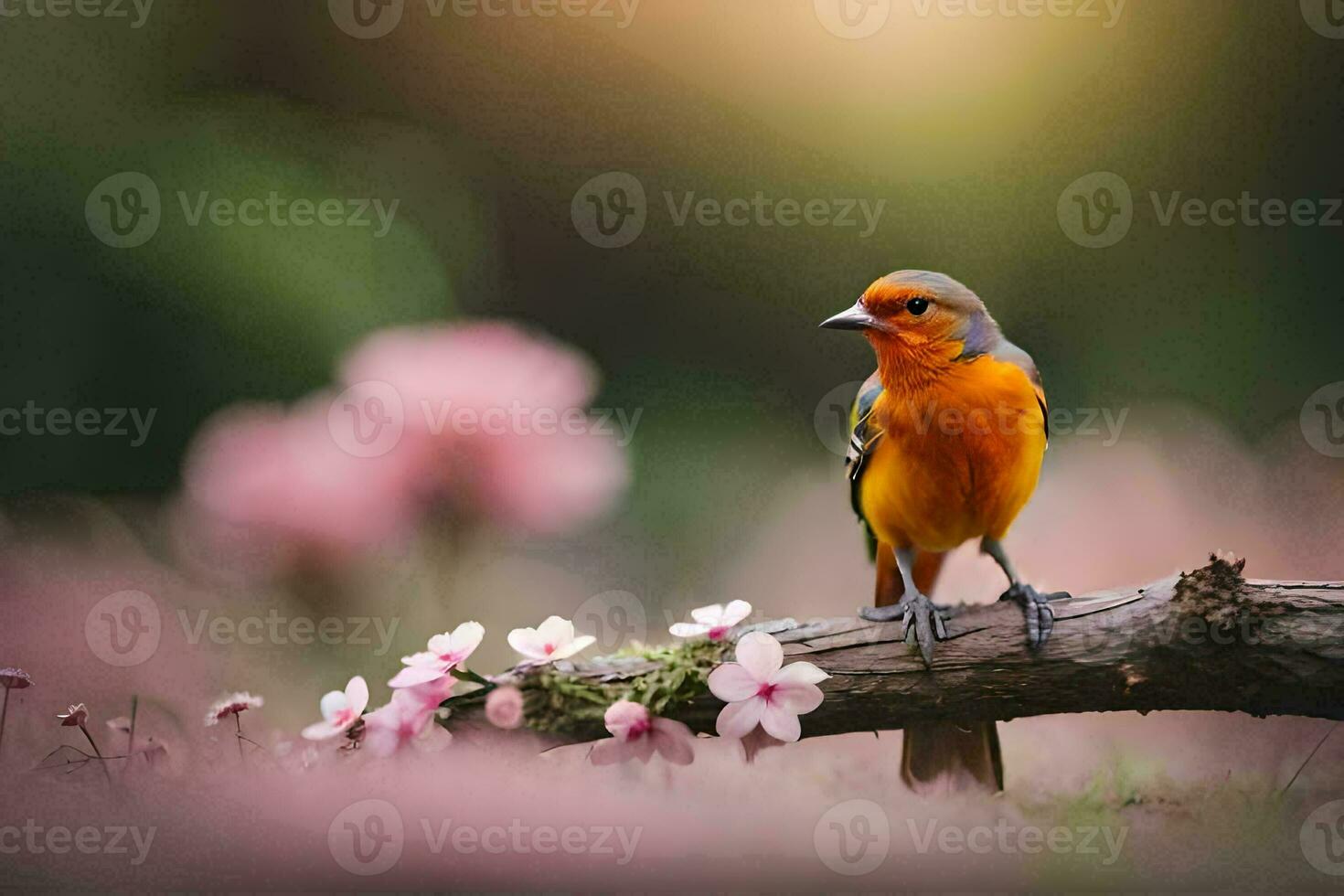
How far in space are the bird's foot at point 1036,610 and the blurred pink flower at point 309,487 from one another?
0.57 meters

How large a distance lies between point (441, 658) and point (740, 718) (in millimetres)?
228

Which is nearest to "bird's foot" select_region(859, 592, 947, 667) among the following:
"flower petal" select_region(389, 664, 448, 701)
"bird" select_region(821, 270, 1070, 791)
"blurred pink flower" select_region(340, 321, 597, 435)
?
"bird" select_region(821, 270, 1070, 791)

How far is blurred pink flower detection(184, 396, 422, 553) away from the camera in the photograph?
1.02 metres

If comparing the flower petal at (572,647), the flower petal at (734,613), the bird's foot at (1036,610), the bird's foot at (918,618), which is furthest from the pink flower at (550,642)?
the bird's foot at (1036,610)

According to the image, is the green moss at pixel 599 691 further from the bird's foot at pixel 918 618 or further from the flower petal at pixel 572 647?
the bird's foot at pixel 918 618

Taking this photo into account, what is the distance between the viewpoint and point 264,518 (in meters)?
1.04

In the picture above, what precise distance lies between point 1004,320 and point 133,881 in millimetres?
964

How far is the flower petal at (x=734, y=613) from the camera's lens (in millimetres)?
790

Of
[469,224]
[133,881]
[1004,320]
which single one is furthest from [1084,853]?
[469,224]

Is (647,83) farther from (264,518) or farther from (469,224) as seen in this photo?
(264,518)

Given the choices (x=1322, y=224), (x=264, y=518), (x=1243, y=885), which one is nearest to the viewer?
(x=1243, y=885)

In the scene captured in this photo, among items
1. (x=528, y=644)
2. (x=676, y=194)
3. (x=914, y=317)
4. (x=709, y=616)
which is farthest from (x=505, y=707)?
(x=676, y=194)

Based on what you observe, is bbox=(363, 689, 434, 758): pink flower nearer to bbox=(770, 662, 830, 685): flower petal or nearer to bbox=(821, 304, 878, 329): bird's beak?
bbox=(770, 662, 830, 685): flower petal

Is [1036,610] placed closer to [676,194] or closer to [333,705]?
[333,705]
